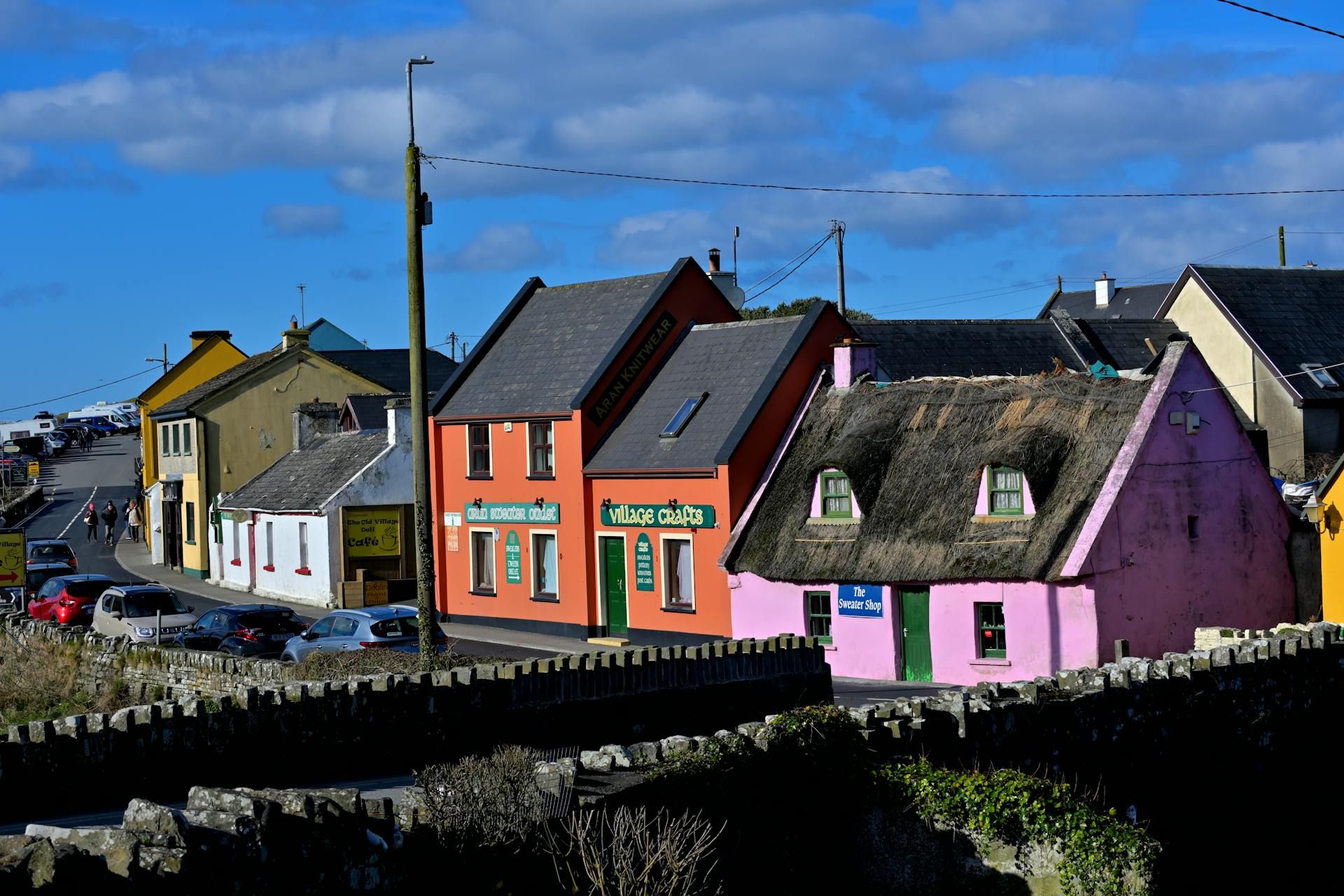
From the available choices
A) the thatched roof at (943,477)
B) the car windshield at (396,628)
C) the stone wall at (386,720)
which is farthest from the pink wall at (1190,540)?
the car windshield at (396,628)

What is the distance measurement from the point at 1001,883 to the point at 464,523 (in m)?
29.4

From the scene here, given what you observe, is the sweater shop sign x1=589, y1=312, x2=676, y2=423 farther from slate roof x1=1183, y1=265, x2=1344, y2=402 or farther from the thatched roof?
slate roof x1=1183, y1=265, x2=1344, y2=402

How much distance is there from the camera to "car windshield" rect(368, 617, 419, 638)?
26719 millimetres

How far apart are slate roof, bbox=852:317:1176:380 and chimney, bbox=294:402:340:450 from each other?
18.9 metres

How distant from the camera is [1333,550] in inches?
1153

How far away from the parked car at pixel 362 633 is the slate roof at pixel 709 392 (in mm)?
→ 8455

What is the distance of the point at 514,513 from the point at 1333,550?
19.1 m

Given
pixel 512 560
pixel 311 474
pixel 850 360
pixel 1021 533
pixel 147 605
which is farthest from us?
pixel 311 474

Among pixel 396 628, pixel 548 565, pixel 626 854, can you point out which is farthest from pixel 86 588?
pixel 626 854

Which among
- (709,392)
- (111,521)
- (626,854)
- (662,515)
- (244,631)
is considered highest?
(709,392)

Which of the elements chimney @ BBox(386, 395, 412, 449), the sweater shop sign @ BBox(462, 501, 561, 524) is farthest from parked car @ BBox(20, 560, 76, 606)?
the sweater shop sign @ BBox(462, 501, 561, 524)

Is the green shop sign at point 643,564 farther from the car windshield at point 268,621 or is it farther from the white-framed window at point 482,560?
the car windshield at point 268,621

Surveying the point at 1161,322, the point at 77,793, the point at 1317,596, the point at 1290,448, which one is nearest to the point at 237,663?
the point at 77,793

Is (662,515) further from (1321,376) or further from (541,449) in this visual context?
(1321,376)
